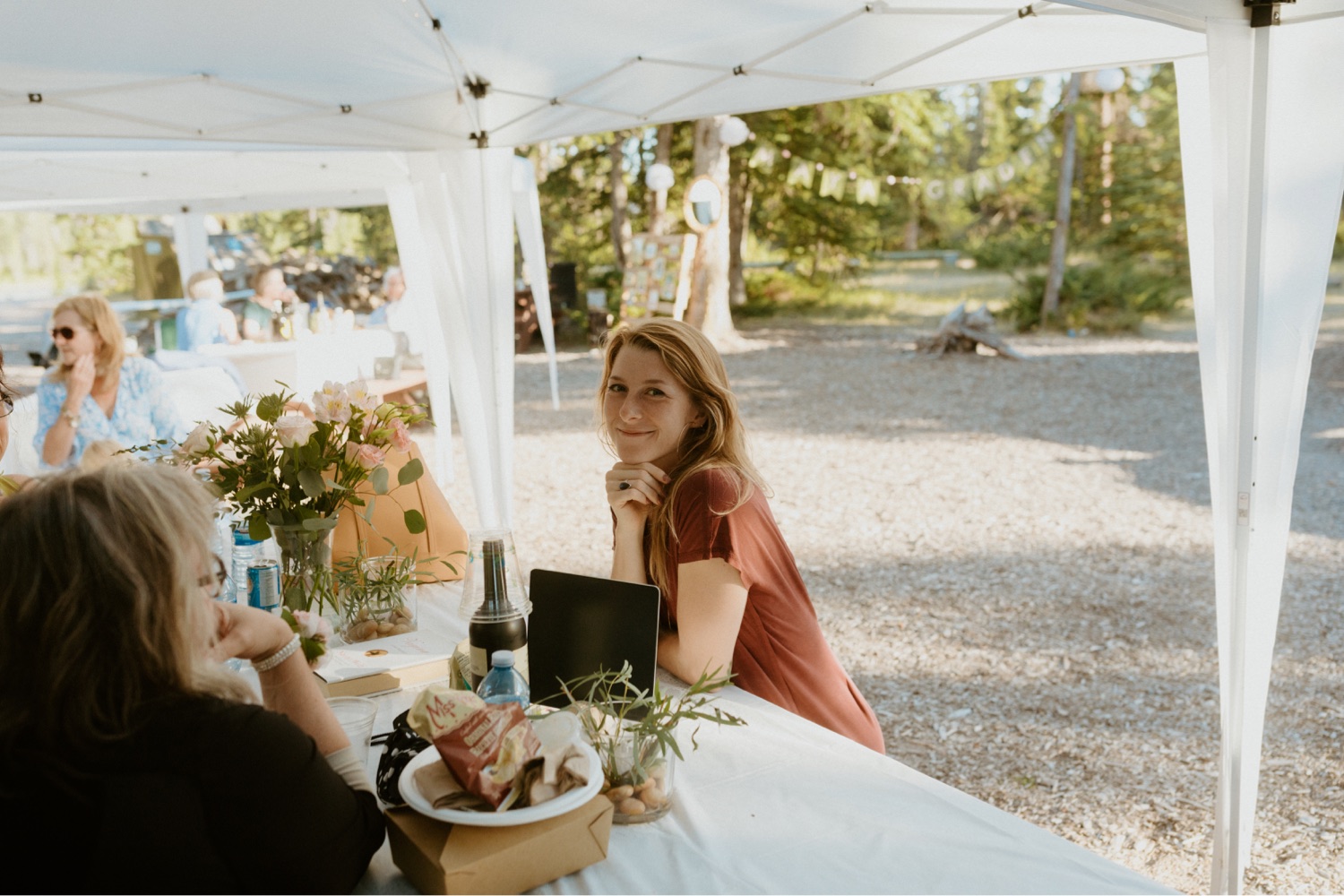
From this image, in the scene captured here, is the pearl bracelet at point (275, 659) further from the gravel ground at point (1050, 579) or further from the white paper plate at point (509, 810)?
the gravel ground at point (1050, 579)

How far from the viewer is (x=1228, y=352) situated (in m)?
2.17

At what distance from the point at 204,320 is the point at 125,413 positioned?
3749 millimetres

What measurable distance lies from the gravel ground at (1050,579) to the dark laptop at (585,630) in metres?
1.91

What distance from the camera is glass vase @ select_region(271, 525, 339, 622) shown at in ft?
6.63

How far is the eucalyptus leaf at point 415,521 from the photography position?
6.99 feet

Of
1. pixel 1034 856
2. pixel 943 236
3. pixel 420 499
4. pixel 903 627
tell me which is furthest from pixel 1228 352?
pixel 943 236

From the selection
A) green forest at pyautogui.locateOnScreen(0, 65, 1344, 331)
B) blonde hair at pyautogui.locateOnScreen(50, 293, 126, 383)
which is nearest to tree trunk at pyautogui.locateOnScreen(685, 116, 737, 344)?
green forest at pyautogui.locateOnScreen(0, 65, 1344, 331)

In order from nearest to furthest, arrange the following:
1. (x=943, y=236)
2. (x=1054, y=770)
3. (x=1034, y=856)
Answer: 1. (x=1034, y=856)
2. (x=1054, y=770)
3. (x=943, y=236)

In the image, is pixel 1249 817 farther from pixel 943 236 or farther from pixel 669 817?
pixel 943 236

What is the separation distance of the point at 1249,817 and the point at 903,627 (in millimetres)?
2341

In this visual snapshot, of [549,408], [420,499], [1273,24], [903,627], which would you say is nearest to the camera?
[1273,24]

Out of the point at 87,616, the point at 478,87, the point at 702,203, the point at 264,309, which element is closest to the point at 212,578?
the point at 87,616

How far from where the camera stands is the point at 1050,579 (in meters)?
5.18

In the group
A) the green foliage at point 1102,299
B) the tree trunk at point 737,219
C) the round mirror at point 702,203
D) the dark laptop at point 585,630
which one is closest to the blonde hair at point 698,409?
the dark laptop at point 585,630
